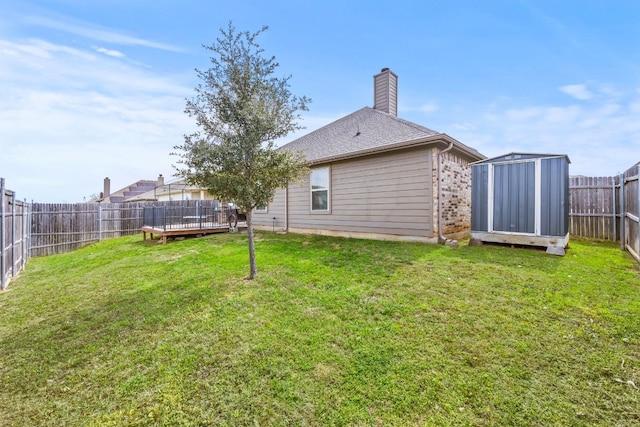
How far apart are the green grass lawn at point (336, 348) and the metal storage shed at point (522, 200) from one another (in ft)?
3.65

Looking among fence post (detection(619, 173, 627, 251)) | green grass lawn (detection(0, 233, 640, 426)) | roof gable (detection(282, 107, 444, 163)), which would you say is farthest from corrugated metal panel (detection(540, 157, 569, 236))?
roof gable (detection(282, 107, 444, 163))

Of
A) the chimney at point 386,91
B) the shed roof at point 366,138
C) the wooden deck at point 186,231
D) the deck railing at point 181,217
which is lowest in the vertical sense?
the wooden deck at point 186,231

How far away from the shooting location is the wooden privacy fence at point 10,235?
18.0 ft

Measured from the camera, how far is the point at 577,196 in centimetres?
852

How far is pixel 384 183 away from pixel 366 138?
195cm

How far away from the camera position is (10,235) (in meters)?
6.48

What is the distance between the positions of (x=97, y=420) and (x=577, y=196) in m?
11.8

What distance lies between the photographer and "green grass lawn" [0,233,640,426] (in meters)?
2.11

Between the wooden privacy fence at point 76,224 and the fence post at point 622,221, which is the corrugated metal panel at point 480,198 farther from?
the wooden privacy fence at point 76,224

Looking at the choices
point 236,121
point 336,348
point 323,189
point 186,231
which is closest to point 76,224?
point 186,231

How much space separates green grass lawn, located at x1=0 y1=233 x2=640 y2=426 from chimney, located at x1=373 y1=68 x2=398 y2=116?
316 inches

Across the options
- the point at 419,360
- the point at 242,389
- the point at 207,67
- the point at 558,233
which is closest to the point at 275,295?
the point at 242,389

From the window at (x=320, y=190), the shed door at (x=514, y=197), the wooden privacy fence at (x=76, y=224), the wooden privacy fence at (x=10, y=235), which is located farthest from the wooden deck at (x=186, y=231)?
the shed door at (x=514, y=197)

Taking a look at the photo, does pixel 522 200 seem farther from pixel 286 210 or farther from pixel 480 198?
pixel 286 210
